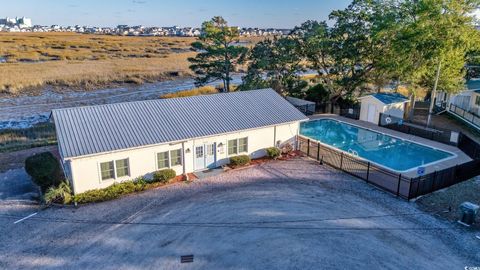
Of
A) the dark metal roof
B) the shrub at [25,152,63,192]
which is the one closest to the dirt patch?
the dark metal roof

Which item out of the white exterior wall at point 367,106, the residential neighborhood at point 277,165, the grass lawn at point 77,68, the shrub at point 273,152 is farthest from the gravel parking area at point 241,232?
the grass lawn at point 77,68

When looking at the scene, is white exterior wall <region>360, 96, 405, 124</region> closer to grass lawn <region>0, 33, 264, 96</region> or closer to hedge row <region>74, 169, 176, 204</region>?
hedge row <region>74, 169, 176, 204</region>

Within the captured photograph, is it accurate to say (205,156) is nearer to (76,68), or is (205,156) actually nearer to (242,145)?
(242,145)

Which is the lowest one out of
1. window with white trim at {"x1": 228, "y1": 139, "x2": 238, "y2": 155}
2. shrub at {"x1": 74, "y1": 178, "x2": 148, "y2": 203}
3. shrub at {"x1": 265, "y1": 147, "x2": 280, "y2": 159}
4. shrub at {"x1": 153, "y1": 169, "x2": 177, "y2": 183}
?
shrub at {"x1": 74, "y1": 178, "x2": 148, "y2": 203}

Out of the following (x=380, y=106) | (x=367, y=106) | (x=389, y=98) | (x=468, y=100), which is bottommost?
(x=367, y=106)

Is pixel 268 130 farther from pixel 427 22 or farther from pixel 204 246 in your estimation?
pixel 427 22

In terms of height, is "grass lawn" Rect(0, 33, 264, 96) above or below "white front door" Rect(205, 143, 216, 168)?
above

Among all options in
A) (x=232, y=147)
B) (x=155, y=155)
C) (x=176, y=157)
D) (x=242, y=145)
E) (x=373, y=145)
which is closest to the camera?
(x=155, y=155)

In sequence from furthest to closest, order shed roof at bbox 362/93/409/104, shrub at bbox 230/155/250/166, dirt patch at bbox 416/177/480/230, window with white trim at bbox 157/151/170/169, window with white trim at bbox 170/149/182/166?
shed roof at bbox 362/93/409/104 < shrub at bbox 230/155/250/166 < window with white trim at bbox 170/149/182/166 < window with white trim at bbox 157/151/170/169 < dirt patch at bbox 416/177/480/230

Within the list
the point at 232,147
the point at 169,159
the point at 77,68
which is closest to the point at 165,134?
the point at 169,159
